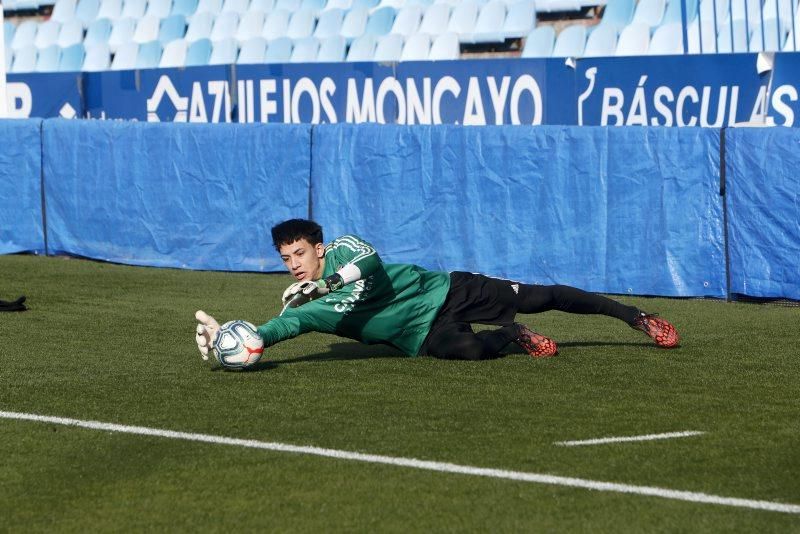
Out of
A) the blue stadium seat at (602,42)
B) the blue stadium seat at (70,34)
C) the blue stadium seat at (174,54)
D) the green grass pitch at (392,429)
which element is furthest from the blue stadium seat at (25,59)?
the green grass pitch at (392,429)

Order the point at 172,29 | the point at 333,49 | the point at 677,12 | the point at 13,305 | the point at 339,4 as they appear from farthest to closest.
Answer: the point at 172,29 < the point at 339,4 < the point at 333,49 < the point at 677,12 < the point at 13,305

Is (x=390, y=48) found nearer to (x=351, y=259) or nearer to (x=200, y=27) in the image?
(x=200, y=27)

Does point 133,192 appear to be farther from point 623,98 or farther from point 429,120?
point 623,98

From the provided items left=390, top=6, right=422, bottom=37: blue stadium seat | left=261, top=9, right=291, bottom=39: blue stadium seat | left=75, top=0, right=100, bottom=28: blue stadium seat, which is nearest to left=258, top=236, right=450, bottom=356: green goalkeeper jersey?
left=390, top=6, right=422, bottom=37: blue stadium seat

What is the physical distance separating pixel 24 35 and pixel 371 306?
62.2ft

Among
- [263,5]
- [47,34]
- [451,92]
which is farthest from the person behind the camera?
[47,34]

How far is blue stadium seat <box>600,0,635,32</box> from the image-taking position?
1811 centimetres

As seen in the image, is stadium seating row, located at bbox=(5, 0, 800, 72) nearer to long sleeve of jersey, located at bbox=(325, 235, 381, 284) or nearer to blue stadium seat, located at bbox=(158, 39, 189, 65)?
blue stadium seat, located at bbox=(158, 39, 189, 65)

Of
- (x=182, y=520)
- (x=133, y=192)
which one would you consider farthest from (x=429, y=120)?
(x=182, y=520)

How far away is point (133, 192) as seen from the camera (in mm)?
15594

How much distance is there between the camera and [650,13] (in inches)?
701

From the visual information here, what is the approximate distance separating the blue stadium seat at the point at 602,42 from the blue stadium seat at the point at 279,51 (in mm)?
5266

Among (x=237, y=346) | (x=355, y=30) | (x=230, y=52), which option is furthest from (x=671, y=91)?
(x=230, y=52)

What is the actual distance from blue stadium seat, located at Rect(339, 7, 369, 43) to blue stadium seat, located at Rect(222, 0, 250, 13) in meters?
2.46
